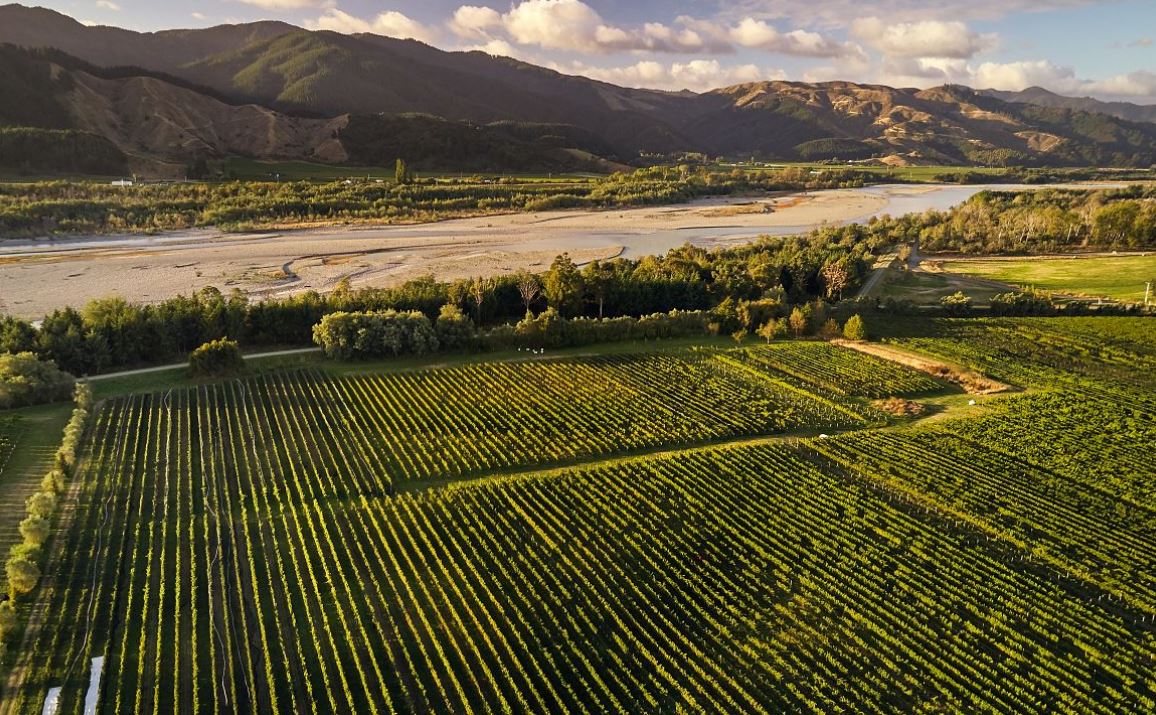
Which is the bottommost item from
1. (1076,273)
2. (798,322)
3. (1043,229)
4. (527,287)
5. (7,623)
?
(7,623)

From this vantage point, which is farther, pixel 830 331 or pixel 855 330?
pixel 830 331

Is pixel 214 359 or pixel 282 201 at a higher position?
pixel 282 201

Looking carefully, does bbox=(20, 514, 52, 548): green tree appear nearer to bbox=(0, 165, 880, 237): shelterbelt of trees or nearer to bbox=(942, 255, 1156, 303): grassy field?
bbox=(0, 165, 880, 237): shelterbelt of trees

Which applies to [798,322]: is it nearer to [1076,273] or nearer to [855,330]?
[855,330]

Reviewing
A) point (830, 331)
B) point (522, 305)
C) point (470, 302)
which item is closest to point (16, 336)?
point (470, 302)

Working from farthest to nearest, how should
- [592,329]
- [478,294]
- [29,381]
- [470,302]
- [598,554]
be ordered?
1. [470,302]
2. [478,294]
3. [592,329]
4. [29,381]
5. [598,554]

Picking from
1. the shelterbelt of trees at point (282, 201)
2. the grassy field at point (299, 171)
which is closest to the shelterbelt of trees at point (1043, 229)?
the shelterbelt of trees at point (282, 201)

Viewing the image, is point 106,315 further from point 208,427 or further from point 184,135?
point 184,135
